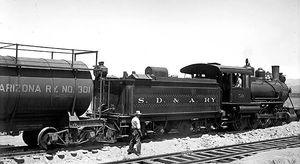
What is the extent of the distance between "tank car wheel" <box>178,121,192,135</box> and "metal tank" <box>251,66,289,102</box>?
5709 mm

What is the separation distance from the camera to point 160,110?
14562 mm

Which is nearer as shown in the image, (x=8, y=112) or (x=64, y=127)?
(x=8, y=112)

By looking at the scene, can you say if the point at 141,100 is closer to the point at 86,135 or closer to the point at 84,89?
the point at 86,135

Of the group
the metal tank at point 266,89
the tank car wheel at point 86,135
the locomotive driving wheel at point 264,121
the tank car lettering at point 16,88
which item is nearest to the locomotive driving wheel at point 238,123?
the locomotive driving wheel at point 264,121

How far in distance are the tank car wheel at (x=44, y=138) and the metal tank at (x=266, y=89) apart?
12822 mm

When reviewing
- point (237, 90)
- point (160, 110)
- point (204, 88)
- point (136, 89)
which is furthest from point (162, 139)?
point (237, 90)

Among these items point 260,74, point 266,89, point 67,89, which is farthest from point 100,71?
point 260,74

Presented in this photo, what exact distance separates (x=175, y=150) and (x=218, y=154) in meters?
1.73

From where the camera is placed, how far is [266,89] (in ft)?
66.7

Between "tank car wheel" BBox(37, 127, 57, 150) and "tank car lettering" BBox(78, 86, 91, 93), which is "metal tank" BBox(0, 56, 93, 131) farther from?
"tank car wheel" BBox(37, 127, 57, 150)

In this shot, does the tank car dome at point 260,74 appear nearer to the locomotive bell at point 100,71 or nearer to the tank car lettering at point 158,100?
the tank car lettering at point 158,100

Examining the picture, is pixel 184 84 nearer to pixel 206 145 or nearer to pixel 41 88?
pixel 206 145

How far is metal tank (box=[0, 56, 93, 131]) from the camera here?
9969mm

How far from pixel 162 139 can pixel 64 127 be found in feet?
15.4
